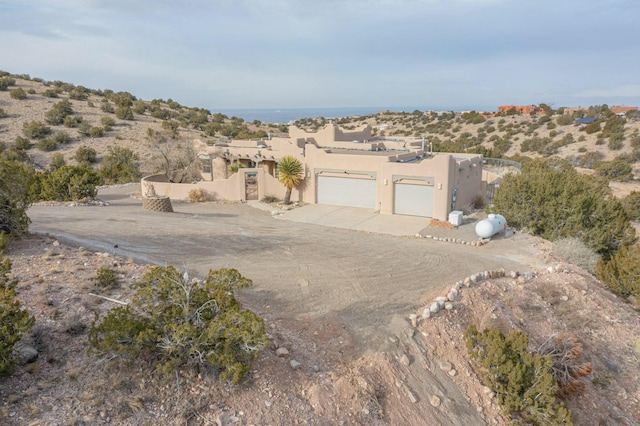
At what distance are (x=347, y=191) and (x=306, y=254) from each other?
10841mm

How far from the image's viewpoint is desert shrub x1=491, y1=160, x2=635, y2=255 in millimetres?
21359

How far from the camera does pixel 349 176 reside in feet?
87.9

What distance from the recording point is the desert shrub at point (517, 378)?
9219mm

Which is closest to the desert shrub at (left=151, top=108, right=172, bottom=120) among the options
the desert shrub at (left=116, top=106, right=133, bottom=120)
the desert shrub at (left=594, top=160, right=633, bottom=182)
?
the desert shrub at (left=116, top=106, right=133, bottom=120)

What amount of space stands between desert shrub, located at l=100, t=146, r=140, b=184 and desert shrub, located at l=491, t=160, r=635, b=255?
30.6 m

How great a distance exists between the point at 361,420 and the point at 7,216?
12.6 meters

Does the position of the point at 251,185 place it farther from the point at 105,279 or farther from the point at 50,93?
the point at 50,93

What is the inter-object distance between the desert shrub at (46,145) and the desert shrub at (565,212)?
42.9 meters

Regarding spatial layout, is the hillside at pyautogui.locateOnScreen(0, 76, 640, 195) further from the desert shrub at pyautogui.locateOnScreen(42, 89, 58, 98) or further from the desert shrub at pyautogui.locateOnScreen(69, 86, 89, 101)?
the desert shrub at pyautogui.locateOnScreen(69, 86, 89, 101)

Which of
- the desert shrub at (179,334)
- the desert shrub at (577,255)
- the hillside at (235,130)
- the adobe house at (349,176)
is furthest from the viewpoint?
the hillside at (235,130)

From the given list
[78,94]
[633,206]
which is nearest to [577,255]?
[633,206]

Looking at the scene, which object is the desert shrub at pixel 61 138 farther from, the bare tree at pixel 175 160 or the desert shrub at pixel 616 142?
the desert shrub at pixel 616 142

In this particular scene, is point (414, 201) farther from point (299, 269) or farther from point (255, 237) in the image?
point (299, 269)

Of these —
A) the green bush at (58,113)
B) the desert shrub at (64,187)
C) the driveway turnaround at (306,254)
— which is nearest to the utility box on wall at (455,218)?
the driveway turnaround at (306,254)
